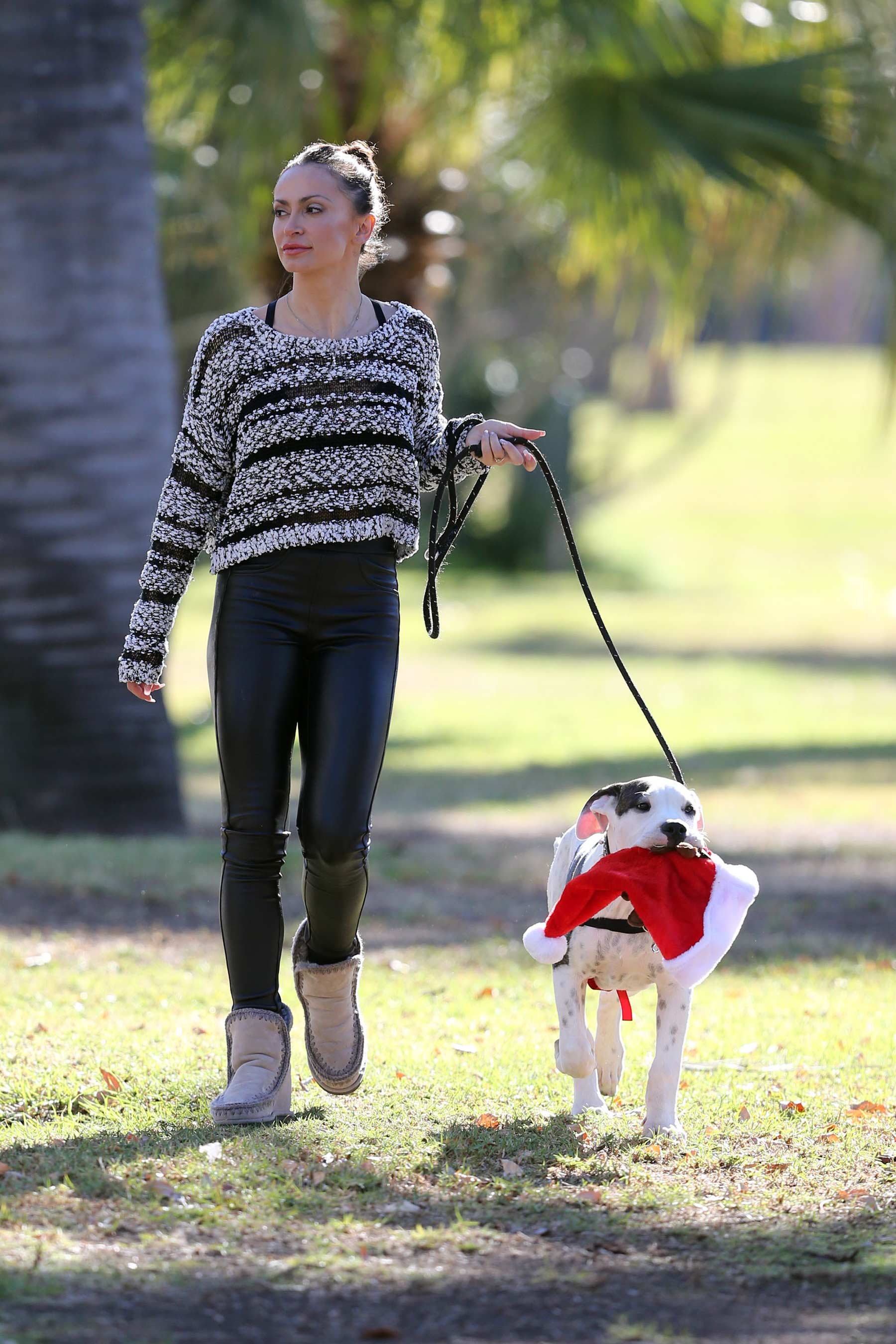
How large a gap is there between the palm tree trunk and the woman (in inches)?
153

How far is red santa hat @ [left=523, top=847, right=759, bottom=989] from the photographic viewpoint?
3785 millimetres

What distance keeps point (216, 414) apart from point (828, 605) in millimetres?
17624

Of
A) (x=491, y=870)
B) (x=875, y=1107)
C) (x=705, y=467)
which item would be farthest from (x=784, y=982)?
(x=705, y=467)

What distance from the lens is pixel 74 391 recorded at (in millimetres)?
7766

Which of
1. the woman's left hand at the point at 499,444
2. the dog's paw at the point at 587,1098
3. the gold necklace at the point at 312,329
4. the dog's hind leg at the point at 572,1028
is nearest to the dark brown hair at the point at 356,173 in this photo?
the gold necklace at the point at 312,329

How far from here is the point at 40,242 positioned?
7.70 metres

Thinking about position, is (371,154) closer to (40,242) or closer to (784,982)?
(784,982)

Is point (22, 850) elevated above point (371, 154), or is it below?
below

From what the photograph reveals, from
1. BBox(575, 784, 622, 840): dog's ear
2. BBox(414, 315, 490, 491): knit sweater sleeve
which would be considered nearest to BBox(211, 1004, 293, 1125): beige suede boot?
BBox(575, 784, 622, 840): dog's ear

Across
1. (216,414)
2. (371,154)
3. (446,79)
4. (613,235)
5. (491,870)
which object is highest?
(446,79)

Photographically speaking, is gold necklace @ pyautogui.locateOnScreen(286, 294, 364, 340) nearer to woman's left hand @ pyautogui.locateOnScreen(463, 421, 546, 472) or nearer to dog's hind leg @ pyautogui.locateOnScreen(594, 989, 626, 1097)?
woman's left hand @ pyautogui.locateOnScreen(463, 421, 546, 472)

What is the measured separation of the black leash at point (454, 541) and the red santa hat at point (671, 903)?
22 centimetres

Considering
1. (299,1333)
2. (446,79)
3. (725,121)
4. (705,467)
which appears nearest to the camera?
(299,1333)

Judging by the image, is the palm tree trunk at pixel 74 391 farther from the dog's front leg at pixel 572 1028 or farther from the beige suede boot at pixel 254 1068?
the dog's front leg at pixel 572 1028
